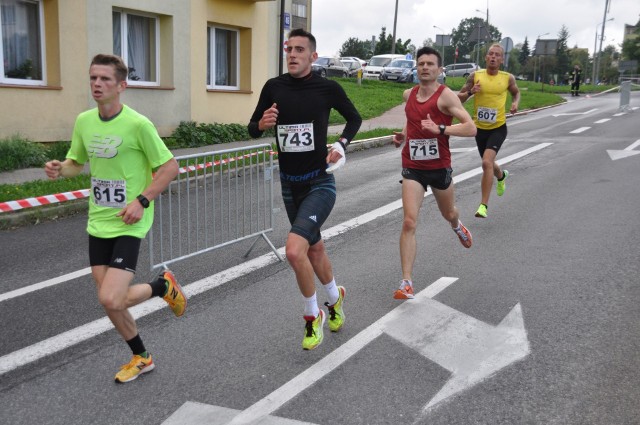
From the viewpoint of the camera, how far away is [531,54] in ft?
354

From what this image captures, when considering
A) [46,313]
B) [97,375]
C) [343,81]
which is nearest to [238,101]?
[46,313]

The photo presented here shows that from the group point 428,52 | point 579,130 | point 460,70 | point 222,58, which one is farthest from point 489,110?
point 460,70

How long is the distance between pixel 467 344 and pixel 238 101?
15.0 m

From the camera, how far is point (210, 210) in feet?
24.4

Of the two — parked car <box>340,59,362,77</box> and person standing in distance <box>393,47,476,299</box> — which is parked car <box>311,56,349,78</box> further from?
person standing in distance <box>393,47,476,299</box>

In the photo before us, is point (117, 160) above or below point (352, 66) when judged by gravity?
below

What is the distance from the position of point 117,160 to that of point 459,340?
2.62 metres

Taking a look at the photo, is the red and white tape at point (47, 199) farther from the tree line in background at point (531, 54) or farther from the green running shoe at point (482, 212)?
the tree line in background at point (531, 54)

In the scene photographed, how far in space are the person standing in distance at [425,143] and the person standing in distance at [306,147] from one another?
111 centimetres

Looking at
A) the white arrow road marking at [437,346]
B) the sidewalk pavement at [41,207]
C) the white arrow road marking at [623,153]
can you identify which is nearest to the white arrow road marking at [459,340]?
the white arrow road marking at [437,346]

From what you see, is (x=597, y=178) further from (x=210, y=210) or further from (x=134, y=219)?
(x=134, y=219)

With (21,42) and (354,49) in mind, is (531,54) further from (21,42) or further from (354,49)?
(21,42)

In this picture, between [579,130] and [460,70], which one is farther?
[460,70]

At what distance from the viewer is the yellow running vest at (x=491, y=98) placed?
9102 millimetres
